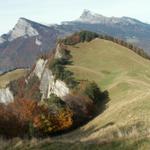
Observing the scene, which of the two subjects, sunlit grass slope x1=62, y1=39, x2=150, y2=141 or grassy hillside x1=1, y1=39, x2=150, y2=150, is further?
sunlit grass slope x1=62, y1=39, x2=150, y2=141

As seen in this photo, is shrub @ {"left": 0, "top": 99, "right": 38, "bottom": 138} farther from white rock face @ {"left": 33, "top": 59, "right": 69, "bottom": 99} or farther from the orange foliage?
white rock face @ {"left": 33, "top": 59, "right": 69, "bottom": 99}

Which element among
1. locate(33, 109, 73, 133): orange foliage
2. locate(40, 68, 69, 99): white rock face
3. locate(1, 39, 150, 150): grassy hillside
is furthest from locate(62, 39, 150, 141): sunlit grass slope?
locate(33, 109, 73, 133): orange foliage

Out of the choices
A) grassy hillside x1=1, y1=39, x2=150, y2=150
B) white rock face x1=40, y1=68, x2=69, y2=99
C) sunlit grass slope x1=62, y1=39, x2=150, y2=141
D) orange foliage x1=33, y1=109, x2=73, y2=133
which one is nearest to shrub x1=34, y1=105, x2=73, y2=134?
orange foliage x1=33, y1=109, x2=73, y2=133

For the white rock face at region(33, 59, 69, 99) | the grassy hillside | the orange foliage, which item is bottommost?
the white rock face at region(33, 59, 69, 99)

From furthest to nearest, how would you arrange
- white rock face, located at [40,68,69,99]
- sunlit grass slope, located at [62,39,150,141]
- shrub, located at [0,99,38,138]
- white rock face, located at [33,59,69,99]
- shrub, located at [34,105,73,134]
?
white rock face, located at [33,59,69,99] < white rock face, located at [40,68,69,99] < sunlit grass slope, located at [62,39,150,141] < shrub, located at [34,105,73,134] < shrub, located at [0,99,38,138]

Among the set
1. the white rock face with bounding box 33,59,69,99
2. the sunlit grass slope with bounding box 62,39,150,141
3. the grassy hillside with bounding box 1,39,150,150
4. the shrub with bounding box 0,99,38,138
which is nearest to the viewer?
the grassy hillside with bounding box 1,39,150,150

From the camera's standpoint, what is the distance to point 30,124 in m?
82.4

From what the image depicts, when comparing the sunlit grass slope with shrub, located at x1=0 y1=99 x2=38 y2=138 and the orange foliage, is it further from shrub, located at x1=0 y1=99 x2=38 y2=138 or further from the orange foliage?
shrub, located at x1=0 y1=99 x2=38 y2=138

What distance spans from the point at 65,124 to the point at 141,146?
77.2 meters

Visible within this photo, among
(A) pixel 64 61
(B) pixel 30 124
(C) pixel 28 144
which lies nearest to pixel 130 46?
(A) pixel 64 61

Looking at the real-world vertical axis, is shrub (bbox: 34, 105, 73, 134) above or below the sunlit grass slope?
below

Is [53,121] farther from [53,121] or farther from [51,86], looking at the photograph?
[51,86]

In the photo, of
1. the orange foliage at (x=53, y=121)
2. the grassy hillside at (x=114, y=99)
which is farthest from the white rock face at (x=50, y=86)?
the orange foliage at (x=53, y=121)

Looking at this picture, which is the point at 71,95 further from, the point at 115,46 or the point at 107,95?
the point at 115,46
